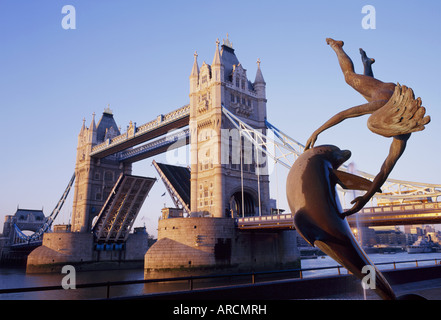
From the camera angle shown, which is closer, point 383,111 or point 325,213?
point 383,111

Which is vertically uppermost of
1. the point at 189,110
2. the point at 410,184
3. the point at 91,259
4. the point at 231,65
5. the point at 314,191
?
the point at 231,65

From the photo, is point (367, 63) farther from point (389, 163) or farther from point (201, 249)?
point (201, 249)

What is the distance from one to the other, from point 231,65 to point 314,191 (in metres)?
40.2

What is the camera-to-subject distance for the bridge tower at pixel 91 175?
59625mm

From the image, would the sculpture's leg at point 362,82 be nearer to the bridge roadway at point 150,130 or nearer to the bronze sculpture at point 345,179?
the bronze sculpture at point 345,179

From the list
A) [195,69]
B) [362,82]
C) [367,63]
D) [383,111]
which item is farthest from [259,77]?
[383,111]

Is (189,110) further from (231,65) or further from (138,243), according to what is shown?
(138,243)

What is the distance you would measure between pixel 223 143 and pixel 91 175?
1271 inches

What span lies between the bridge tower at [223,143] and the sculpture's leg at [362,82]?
1165 inches

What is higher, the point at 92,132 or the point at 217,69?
the point at 217,69

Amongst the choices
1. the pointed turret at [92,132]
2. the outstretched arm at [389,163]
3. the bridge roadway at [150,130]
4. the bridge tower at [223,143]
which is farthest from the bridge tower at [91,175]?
the outstretched arm at [389,163]

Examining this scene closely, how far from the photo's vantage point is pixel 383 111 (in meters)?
6.08

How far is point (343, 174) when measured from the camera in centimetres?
698
